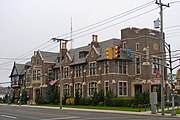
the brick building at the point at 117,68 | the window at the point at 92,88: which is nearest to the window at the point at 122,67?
the brick building at the point at 117,68

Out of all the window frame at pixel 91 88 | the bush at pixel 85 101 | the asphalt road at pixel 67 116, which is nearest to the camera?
the asphalt road at pixel 67 116

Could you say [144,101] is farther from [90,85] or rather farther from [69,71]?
[69,71]

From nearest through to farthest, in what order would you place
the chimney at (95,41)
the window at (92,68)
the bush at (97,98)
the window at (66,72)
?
the bush at (97,98) → the window at (92,68) → the chimney at (95,41) → the window at (66,72)

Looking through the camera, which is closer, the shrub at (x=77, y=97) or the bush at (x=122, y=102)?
the bush at (x=122, y=102)

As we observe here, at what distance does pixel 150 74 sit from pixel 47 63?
87.6ft

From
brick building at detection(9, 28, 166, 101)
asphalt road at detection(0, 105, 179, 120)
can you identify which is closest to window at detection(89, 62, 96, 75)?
brick building at detection(9, 28, 166, 101)

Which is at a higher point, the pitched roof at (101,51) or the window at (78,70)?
the pitched roof at (101,51)

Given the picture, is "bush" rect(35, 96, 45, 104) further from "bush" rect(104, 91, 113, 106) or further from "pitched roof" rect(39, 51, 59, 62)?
"bush" rect(104, 91, 113, 106)

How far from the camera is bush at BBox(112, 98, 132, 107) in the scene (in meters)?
49.8

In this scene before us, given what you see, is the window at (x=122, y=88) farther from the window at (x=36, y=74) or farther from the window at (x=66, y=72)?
the window at (x=36, y=74)

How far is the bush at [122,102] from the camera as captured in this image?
49.8 m

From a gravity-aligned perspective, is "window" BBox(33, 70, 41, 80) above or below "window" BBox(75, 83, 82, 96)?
above

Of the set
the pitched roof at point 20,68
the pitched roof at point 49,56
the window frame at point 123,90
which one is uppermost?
the pitched roof at point 49,56

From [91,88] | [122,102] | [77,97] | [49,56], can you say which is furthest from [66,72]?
[122,102]
